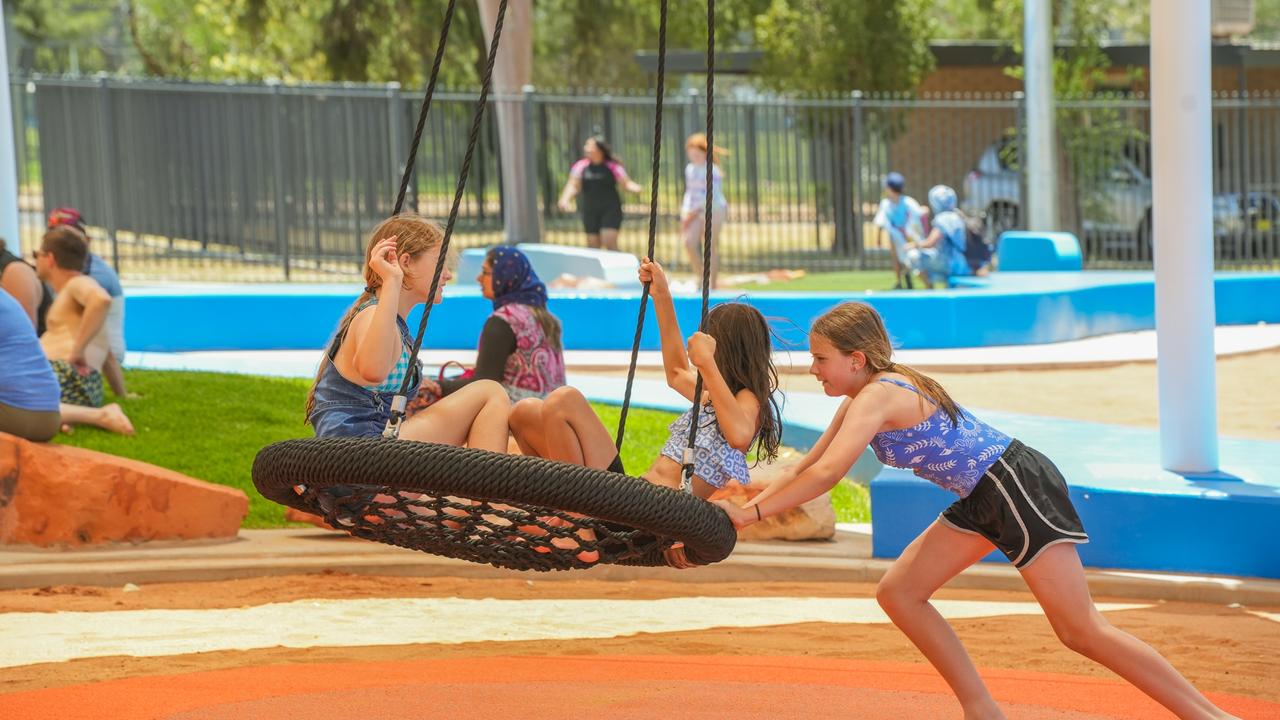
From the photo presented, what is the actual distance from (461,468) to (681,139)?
60.6 ft

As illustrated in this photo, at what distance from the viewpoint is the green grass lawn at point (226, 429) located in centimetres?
876

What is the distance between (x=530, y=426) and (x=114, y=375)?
4.93 metres

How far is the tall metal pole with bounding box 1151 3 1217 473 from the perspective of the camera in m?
7.23

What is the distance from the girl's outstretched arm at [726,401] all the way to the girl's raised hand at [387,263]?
851mm

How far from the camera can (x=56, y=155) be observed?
18578 millimetres

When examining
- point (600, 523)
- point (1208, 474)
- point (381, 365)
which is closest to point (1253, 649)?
point (1208, 474)

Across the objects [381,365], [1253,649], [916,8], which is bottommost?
[1253,649]

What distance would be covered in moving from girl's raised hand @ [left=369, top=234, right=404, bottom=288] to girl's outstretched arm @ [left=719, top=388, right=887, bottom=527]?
113cm

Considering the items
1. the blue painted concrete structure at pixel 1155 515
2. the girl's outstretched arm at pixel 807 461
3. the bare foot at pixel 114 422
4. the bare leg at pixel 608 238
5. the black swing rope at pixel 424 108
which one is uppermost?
the black swing rope at pixel 424 108

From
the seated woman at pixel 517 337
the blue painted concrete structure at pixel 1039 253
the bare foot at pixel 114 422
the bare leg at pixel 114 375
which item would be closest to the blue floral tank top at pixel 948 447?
the seated woman at pixel 517 337

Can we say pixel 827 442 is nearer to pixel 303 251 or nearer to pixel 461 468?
pixel 461 468

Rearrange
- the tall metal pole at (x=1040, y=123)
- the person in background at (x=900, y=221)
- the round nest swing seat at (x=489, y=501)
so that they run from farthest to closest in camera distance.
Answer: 1. the tall metal pole at (x=1040, y=123)
2. the person in background at (x=900, y=221)
3. the round nest swing seat at (x=489, y=501)

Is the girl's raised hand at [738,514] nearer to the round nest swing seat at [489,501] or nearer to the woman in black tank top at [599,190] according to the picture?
the round nest swing seat at [489,501]

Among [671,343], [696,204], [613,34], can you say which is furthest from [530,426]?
[613,34]
